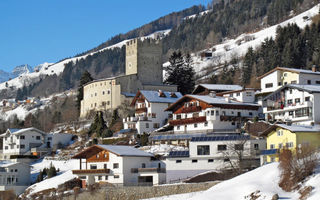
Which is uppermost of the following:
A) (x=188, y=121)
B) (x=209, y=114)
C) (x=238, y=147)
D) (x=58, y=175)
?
(x=209, y=114)

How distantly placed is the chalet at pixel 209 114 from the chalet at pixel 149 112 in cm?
548

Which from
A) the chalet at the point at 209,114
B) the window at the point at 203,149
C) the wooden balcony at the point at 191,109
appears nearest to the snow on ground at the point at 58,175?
the chalet at the point at 209,114

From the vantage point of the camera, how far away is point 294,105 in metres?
69.3

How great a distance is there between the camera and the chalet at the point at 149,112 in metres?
82.7

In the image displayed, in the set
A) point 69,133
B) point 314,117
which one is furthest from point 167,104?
point 314,117

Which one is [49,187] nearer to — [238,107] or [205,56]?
[238,107]

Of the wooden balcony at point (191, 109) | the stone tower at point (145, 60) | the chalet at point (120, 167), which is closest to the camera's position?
the chalet at point (120, 167)

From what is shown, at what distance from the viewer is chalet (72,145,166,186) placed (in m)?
63.0

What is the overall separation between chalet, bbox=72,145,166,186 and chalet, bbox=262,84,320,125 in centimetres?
1568

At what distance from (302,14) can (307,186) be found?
138 m

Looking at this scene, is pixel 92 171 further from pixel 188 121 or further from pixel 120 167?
pixel 188 121

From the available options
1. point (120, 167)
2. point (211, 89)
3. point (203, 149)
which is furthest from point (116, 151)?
point (211, 89)

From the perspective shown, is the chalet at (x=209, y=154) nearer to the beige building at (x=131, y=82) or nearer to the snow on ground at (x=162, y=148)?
the snow on ground at (x=162, y=148)

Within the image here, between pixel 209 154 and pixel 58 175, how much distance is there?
70.1ft
